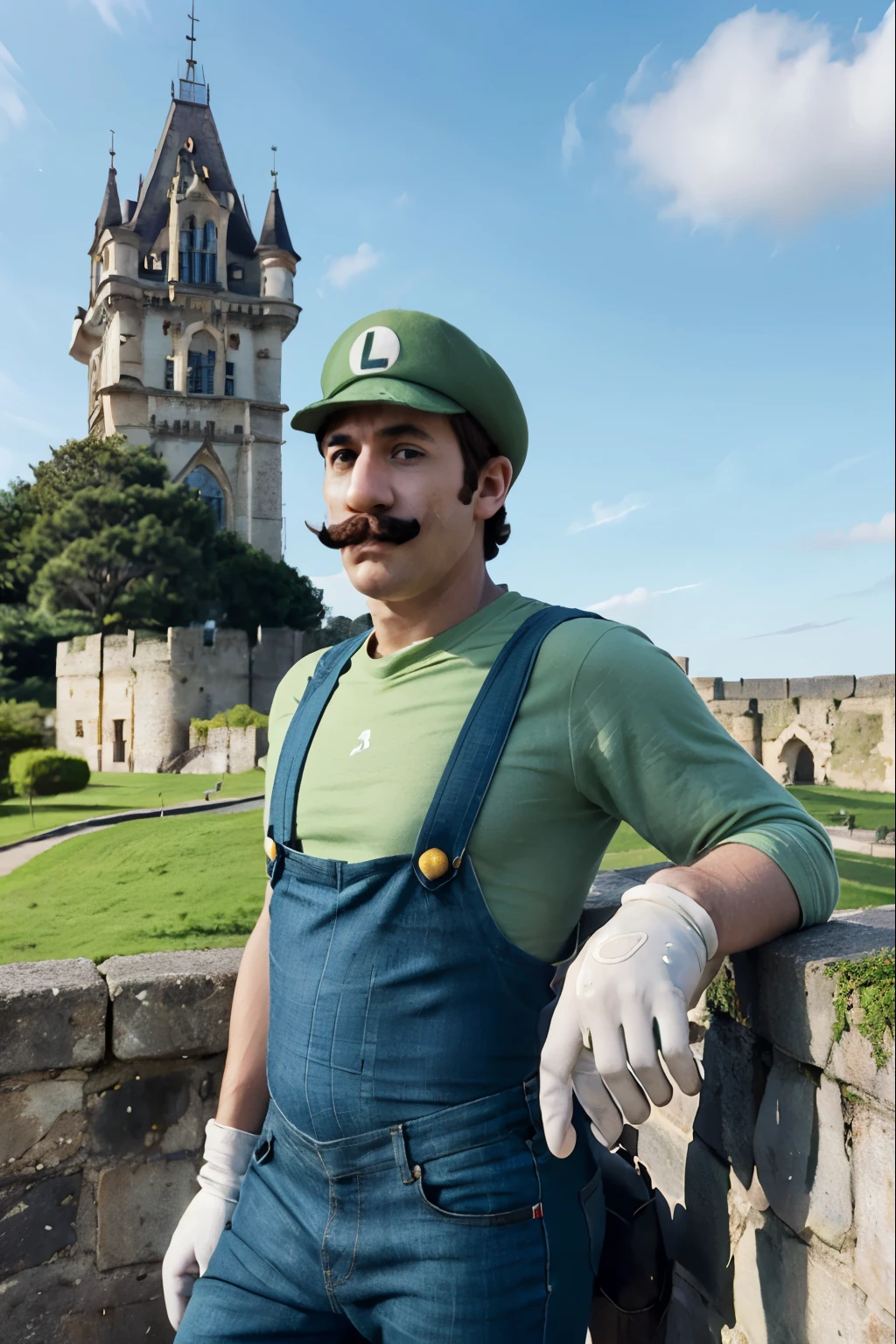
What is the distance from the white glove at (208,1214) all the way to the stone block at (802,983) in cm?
102

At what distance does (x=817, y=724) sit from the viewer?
21.2 metres

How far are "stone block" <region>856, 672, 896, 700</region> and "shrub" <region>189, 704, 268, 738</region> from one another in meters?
14.8

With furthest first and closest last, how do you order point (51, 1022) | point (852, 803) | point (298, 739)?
point (852, 803) → point (51, 1022) → point (298, 739)

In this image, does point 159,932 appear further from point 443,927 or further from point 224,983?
point 443,927

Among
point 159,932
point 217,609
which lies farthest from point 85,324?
point 159,932

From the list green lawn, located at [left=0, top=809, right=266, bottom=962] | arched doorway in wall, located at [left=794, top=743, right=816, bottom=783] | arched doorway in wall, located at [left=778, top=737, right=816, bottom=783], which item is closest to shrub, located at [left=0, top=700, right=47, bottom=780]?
green lawn, located at [left=0, top=809, right=266, bottom=962]

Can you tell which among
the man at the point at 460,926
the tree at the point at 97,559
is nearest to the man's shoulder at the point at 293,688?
the man at the point at 460,926

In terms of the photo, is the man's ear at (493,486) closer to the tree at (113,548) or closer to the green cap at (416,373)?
the green cap at (416,373)

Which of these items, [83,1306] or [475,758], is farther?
[83,1306]

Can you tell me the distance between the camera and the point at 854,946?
4.62 ft

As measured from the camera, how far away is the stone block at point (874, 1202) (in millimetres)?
1277

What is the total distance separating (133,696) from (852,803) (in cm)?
1954

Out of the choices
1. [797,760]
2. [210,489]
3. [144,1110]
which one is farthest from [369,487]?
[210,489]

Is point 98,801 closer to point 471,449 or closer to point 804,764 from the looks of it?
point 471,449
